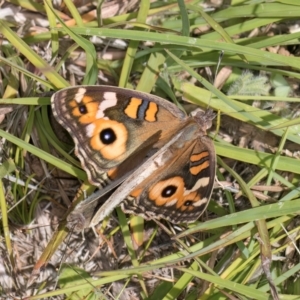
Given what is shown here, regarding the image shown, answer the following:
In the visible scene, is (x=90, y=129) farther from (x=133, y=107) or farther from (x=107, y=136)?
(x=133, y=107)

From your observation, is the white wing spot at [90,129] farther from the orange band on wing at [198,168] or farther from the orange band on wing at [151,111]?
the orange band on wing at [198,168]

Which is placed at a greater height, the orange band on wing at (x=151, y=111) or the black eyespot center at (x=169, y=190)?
the orange band on wing at (x=151, y=111)

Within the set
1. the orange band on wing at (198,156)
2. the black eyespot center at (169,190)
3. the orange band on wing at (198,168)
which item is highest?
the orange band on wing at (198,156)

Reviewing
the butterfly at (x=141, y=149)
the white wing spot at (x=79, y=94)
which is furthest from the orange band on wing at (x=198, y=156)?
the white wing spot at (x=79, y=94)

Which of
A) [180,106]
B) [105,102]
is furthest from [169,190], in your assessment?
[180,106]

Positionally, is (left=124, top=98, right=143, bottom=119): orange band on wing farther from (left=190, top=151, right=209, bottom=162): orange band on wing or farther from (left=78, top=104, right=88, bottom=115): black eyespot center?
(left=190, top=151, right=209, bottom=162): orange band on wing

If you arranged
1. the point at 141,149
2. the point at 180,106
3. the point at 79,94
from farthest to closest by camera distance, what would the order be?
the point at 180,106, the point at 141,149, the point at 79,94

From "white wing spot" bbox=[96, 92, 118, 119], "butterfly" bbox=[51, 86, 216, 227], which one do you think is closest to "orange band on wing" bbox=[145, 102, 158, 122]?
A: "butterfly" bbox=[51, 86, 216, 227]

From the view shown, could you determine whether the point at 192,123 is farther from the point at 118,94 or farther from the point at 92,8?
the point at 92,8
